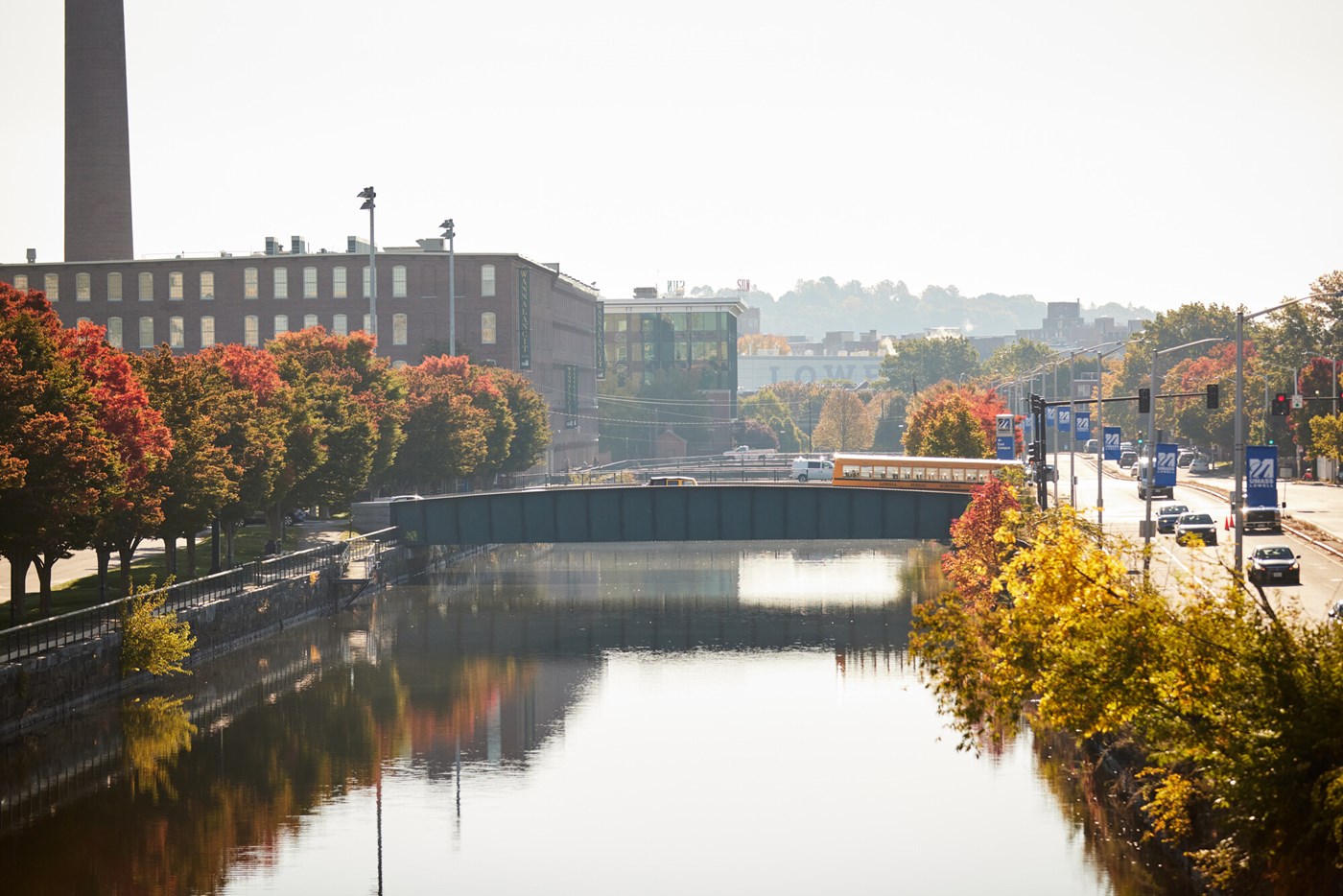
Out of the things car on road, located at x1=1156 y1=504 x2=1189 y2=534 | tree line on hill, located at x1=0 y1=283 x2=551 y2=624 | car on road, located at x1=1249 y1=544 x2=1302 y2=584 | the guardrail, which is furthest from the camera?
car on road, located at x1=1156 y1=504 x2=1189 y2=534

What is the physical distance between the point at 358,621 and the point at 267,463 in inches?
377

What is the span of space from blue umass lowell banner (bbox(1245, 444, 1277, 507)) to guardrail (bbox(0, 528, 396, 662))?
1473 inches

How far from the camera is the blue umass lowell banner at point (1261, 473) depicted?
50.2 m

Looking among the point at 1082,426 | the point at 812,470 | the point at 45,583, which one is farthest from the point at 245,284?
the point at 45,583

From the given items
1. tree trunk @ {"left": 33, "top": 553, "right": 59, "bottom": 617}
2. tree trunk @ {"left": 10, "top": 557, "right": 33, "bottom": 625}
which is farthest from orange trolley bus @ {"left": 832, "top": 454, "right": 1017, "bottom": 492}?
tree trunk @ {"left": 10, "top": 557, "right": 33, "bottom": 625}

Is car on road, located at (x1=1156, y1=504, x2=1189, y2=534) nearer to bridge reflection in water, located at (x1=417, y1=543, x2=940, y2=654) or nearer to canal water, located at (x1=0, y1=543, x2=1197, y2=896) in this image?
bridge reflection in water, located at (x1=417, y1=543, x2=940, y2=654)

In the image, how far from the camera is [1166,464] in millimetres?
66625

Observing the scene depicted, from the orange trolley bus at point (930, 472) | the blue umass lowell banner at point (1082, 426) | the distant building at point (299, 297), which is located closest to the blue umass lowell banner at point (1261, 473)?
the blue umass lowell banner at point (1082, 426)

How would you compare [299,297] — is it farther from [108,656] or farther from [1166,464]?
[1166,464]

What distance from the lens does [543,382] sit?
166625 mm

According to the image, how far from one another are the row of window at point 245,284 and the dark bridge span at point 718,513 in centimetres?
5882

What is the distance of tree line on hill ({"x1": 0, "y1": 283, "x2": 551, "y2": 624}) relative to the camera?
54.5 m

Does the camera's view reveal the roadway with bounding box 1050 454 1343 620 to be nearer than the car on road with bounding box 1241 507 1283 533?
Yes

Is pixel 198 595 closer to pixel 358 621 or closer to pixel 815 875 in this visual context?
pixel 358 621
